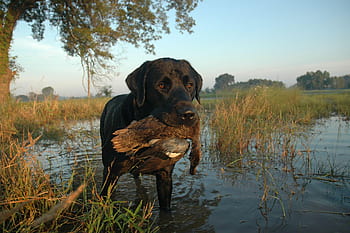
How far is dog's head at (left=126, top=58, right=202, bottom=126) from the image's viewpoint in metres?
2.46

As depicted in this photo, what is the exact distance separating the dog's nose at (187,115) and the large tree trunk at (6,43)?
34.1 ft

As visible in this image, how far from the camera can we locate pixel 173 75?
106 inches

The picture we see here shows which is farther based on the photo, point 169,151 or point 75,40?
point 75,40

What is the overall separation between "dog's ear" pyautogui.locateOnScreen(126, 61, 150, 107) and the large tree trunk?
949 centimetres

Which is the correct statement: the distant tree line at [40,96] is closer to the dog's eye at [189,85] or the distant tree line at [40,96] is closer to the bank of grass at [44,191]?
the bank of grass at [44,191]

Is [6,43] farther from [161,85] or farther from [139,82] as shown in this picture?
[161,85]

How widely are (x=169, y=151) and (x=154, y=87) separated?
936 mm

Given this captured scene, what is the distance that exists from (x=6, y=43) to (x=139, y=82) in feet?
36.9

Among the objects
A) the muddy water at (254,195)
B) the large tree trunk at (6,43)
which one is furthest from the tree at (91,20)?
the muddy water at (254,195)

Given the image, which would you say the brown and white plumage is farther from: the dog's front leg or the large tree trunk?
the large tree trunk

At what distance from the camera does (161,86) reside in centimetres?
266

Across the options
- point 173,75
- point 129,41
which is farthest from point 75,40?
point 173,75

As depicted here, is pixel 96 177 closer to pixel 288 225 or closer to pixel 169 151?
pixel 169 151

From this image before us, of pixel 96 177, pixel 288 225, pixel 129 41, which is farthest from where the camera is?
pixel 129 41
